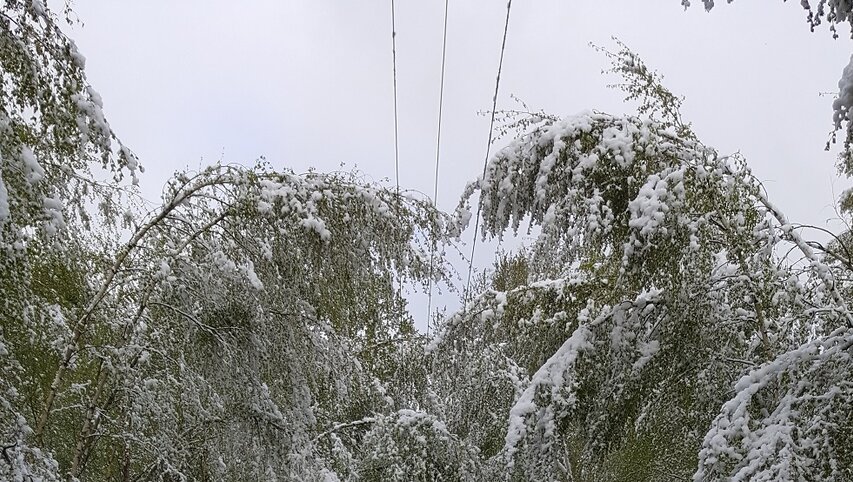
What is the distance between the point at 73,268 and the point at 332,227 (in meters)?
1.15

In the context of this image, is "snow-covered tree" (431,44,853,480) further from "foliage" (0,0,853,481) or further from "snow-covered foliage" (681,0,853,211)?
"snow-covered foliage" (681,0,853,211)

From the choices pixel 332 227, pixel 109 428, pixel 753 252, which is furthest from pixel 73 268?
pixel 753 252

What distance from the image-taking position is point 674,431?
3789 millimetres

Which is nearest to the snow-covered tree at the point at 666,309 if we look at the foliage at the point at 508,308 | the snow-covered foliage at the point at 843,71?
the foliage at the point at 508,308

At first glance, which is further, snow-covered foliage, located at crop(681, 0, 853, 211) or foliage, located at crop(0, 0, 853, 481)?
foliage, located at crop(0, 0, 853, 481)

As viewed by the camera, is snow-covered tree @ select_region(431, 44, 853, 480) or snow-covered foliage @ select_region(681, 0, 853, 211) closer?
snow-covered foliage @ select_region(681, 0, 853, 211)

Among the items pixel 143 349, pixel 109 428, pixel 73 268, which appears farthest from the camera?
pixel 109 428

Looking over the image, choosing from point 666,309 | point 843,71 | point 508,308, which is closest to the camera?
point 843,71

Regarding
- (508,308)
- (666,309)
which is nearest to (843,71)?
(666,309)

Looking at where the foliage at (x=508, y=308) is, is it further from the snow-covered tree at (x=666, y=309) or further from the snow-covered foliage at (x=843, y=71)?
the snow-covered foliage at (x=843, y=71)

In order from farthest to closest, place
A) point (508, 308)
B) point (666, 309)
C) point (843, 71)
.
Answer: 1. point (508, 308)
2. point (666, 309)
3. point (843, 71)

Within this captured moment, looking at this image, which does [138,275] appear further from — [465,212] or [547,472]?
[547,472]

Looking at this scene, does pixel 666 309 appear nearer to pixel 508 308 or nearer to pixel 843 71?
pixel 508 308

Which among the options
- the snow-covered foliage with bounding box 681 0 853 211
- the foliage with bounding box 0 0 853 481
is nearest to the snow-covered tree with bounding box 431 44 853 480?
the foliage with bounding box 0 0 853 481
